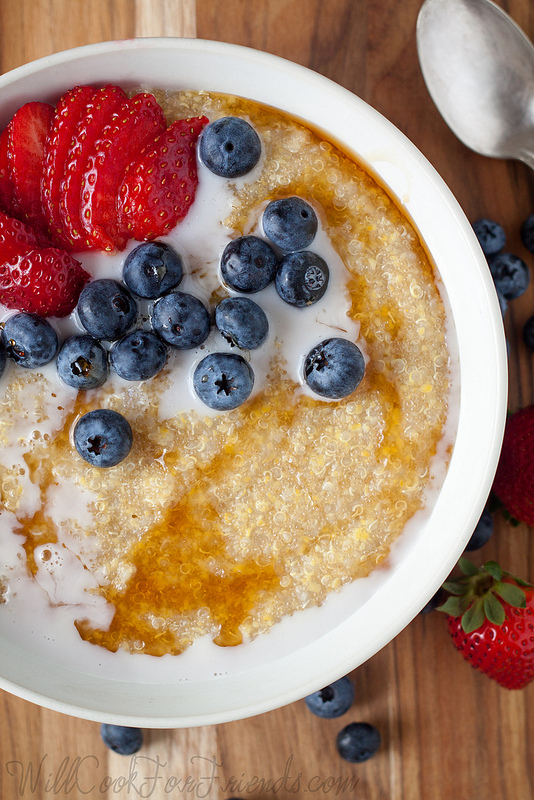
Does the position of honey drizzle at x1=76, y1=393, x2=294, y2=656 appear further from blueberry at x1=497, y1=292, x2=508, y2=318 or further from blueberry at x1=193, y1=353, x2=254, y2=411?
blueberry at x1=497, y1=292, x2=508, y2=318

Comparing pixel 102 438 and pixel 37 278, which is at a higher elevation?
pixel 37 278

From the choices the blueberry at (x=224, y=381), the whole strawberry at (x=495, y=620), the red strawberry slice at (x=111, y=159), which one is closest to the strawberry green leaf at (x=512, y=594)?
the whole strawberry at (x=495, y=620)

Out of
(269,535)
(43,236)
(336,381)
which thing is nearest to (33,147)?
(43,236)

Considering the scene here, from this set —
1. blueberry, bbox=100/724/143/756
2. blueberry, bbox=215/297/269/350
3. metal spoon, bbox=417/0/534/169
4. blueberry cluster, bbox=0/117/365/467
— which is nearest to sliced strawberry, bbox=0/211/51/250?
blueberry cluster, bbox=0/117/365/467

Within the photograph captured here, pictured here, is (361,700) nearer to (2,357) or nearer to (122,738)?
(122,738)

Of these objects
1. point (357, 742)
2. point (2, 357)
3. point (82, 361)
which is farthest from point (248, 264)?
point (357, 742)

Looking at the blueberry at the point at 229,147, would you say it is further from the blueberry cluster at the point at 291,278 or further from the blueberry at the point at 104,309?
the blueberry at the point at 104,309
